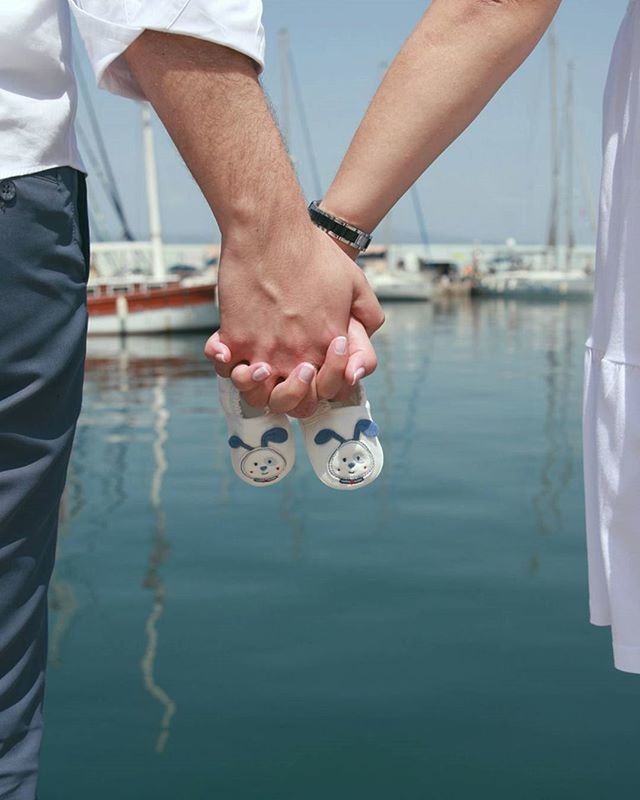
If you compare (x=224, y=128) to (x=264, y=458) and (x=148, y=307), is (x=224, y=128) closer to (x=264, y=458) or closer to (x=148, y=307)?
(x=264, y=458)

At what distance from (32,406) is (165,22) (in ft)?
1.36

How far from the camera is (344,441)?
54.4 inches

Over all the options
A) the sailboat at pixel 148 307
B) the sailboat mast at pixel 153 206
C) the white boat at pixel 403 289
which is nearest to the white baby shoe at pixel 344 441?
the sailboat at pixel 148 307

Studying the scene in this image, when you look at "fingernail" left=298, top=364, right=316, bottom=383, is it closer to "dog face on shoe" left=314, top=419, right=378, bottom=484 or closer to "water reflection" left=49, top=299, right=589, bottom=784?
"dog face on shoe" left=314, top=419, right=378, bottom=484

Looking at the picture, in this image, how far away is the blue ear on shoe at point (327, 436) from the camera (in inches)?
54.4

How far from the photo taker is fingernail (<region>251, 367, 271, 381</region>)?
4.19ft

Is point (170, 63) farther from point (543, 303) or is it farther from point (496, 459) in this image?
point (543, 303)

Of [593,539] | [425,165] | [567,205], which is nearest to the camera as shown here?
[593,539]

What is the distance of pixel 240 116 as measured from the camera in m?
1.19

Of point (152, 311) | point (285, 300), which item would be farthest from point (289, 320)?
point (152, 311)

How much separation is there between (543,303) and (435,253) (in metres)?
22.9

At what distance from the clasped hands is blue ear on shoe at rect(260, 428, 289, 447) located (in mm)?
61

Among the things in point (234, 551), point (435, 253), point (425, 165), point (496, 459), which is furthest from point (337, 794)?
point (435, 253)

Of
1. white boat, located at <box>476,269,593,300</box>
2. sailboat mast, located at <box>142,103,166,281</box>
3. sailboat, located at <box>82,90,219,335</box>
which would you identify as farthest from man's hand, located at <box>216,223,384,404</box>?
white boat, located at <box>476,269,593,300</box>
